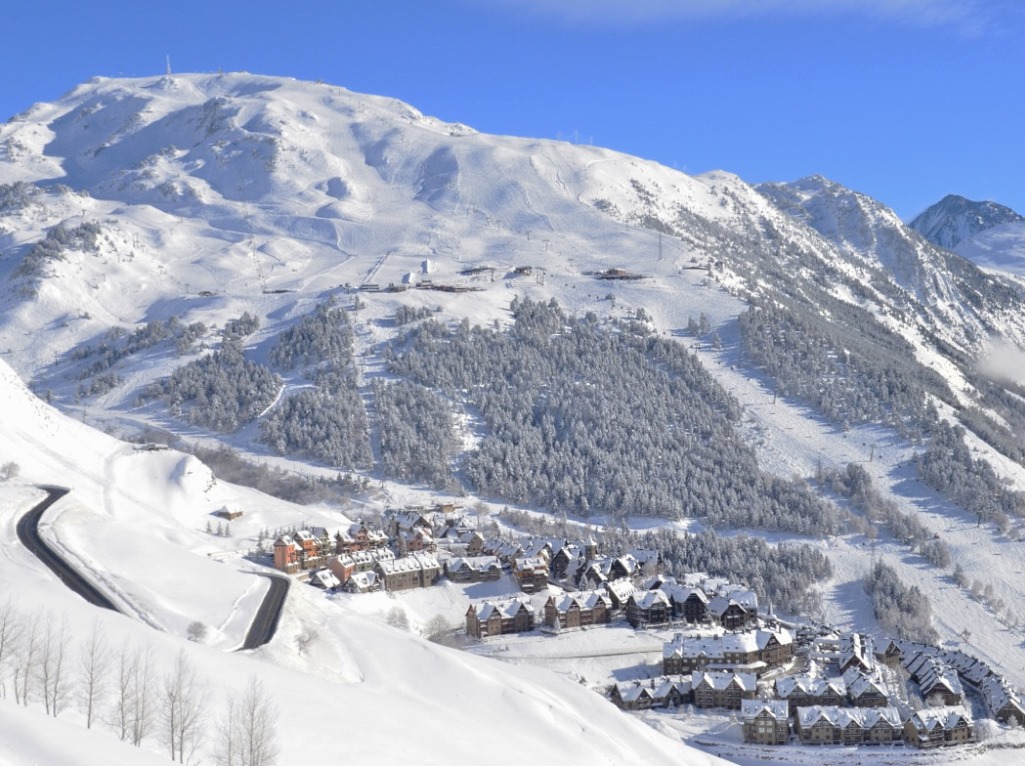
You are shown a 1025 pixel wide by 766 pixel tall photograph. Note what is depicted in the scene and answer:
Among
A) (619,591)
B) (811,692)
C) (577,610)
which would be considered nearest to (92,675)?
(811,692)

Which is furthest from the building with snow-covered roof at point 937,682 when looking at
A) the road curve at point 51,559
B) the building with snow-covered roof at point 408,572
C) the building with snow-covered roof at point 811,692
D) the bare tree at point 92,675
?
the bare tree at point 92,675

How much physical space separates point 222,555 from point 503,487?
51.9 m

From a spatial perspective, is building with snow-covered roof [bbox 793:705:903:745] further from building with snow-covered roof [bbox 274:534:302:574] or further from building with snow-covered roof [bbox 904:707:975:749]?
building with snow-covered roof [bbox 274:534:302:574]

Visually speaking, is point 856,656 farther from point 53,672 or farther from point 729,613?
point 53,672

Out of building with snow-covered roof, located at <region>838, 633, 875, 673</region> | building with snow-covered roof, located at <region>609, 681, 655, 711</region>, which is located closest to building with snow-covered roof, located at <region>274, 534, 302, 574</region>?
building with snow-covered roof, located at <region>609, 681, 655, 711</region>

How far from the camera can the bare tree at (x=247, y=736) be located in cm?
3241

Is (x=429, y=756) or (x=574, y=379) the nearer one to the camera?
(x=429, y=756)

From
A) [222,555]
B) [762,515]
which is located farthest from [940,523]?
[222,555]

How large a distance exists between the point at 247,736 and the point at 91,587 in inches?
1107

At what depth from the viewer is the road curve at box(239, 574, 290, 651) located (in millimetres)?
54875

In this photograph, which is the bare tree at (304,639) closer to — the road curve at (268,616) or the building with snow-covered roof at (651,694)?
the road curve at (268,616)

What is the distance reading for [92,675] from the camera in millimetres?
35594

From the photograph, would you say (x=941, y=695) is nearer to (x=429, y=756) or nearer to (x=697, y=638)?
(x=697, y=638)

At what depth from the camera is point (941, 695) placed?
231 feet
